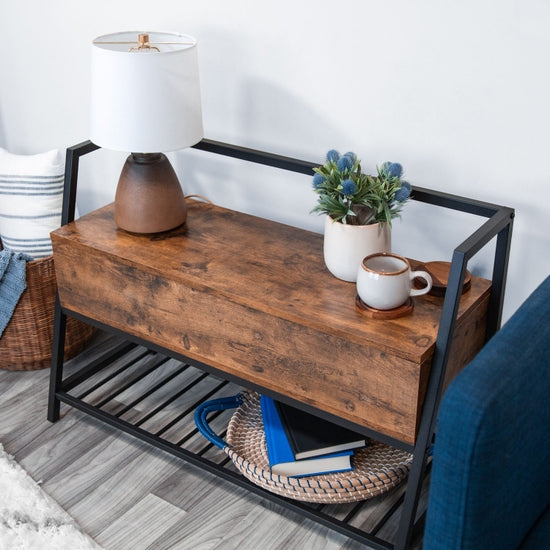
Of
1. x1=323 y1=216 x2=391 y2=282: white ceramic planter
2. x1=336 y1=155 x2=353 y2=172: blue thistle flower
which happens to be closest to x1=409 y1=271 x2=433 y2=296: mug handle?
x1=323 y1=216 x2=391 y2=282: white ceramic planter

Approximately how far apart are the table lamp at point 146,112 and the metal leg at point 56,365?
36cm

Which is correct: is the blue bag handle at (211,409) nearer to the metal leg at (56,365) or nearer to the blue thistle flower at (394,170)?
the metal leg at (56,365)

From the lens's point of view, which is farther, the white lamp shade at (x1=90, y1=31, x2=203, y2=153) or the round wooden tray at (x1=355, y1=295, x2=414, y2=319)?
the white lamp shade at (x1=90, y1=31, x2=203, y2=153)

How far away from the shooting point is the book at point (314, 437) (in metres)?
1.72

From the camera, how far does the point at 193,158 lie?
2082 millimetres

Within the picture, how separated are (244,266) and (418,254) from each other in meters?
0.41

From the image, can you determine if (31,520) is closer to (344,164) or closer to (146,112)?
(146,112)

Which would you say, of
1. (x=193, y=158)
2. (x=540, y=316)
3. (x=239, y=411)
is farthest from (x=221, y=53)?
(x=540, y=316)

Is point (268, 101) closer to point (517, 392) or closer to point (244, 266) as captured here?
point (244, 266)

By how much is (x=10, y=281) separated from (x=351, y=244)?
1036 millimetres

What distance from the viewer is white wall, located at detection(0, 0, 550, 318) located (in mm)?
1542

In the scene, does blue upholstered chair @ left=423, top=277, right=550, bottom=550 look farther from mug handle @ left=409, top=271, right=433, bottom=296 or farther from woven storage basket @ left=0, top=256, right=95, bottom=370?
woven storage basket @ left=0, top=256, right=95, bottom=370

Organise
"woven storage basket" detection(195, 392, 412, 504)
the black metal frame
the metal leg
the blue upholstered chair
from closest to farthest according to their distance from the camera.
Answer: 1. the blue upholstered chair
2. the black metal frame
3. "woven storage basket" detection(195, 392, 412, 504)
4. the metal leg

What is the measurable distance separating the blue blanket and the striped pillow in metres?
0.08
